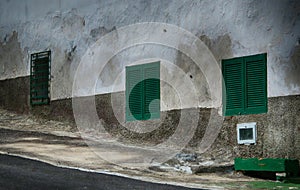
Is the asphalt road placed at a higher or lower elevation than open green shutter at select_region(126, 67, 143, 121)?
lower

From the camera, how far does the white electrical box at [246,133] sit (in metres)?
11.8

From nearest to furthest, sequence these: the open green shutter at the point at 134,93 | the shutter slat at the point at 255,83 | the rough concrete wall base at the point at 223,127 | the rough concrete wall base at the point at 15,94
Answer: the rough concrete wall base at the point at 223,127 < the shutter slat at the point at 255,83 < the open green shutter at the point at 134,93 < the rough concrete wall base at the point at 15,94

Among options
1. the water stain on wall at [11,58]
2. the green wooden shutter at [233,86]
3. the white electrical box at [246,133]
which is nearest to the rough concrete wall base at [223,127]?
the white electrical box at [246,133]

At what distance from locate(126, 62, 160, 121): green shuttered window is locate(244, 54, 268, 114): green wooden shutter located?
207cm

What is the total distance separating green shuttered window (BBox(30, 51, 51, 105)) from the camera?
15672 millimetres

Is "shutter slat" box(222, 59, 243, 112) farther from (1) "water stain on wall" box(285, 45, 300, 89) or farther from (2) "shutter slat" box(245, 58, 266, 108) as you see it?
(1) "water stain on wall" box(285, 45, 300, 89)

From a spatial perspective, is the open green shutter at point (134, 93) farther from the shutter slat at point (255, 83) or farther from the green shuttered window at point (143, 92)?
the shutter slat at point (255, 83)

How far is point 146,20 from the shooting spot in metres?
13.9

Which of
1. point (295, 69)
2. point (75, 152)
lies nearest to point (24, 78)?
point (75, 152)

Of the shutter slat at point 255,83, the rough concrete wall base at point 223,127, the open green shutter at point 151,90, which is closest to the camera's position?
the rough concrete wall base at point 223,127

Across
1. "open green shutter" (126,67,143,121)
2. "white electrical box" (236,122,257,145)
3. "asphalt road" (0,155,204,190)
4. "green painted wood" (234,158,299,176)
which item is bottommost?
"asphalt road" (0,155,204,190)

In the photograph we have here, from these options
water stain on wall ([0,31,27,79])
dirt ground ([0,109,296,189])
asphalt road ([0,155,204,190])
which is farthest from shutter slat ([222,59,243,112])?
water stain on wall ([0,31,27,79])

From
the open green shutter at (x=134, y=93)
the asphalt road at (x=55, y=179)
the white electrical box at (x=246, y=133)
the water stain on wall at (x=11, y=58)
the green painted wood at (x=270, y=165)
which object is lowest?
the asphalt road at (x=55, y=179)

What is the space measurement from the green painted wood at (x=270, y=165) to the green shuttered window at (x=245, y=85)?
1349mm
